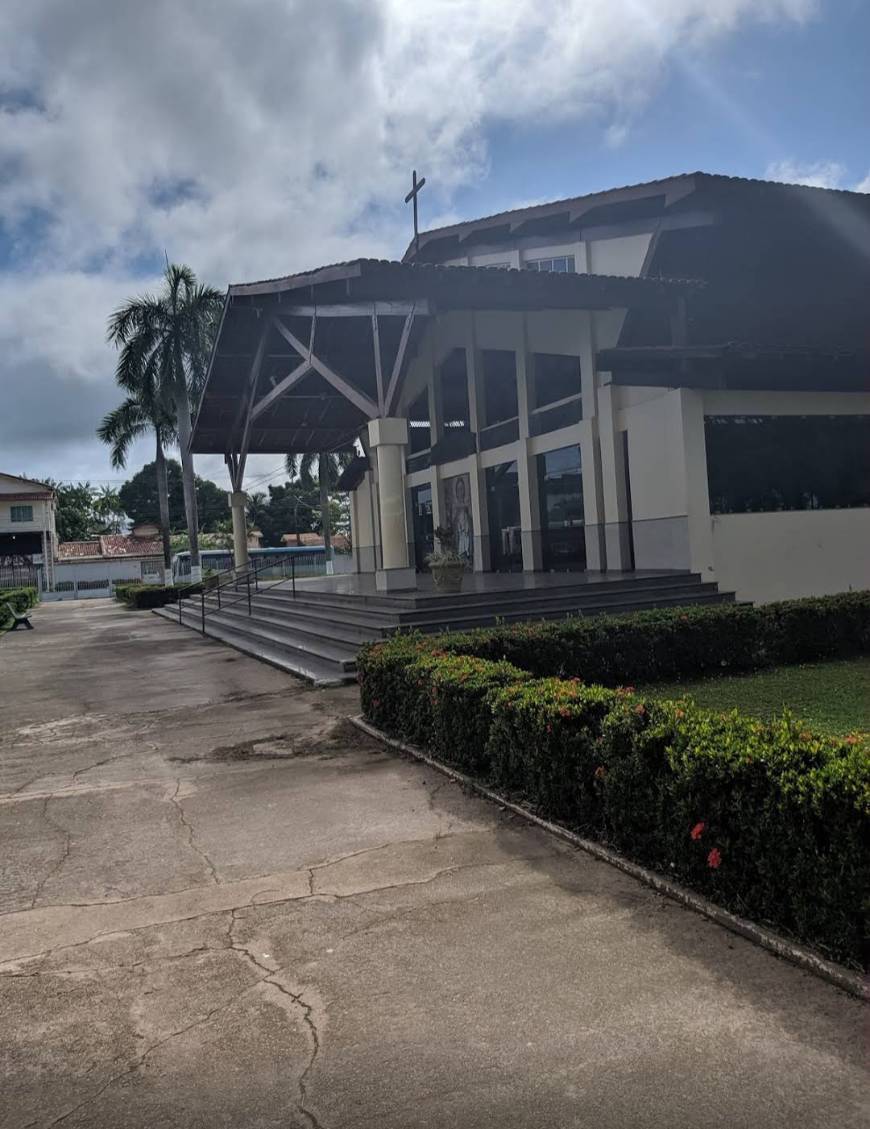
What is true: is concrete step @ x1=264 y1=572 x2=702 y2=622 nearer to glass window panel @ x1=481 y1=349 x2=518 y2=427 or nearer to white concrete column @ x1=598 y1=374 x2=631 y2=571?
white concrete column @ x1=598 y1=374 x2=631 y2=571

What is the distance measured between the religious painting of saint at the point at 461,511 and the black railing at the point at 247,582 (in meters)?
4.21

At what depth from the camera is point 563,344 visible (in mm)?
17312

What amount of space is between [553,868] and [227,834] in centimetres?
205

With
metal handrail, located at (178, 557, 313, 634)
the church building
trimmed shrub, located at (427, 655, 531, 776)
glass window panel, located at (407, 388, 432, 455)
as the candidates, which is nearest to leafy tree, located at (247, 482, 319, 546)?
metal handrail, located at (178, 557, 313, 634)

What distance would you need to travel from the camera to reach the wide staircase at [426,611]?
471 inches

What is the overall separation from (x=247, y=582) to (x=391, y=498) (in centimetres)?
622

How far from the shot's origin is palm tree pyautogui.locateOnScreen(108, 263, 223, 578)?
32.5 meters

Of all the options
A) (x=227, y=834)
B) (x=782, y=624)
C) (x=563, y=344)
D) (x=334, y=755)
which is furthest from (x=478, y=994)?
(x=563, y=344)

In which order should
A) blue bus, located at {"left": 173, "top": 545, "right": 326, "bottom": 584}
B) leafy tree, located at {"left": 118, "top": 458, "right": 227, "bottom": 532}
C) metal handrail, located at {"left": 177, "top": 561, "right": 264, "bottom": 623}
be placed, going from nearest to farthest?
metal handrail, located at {"left": 177, "top": 561, "right": 264, "bottom": 623} → blue bus, located at {"left": 173, "top": 545, "right": 326, "bottom": 584} → leafy tree, located at {"left": 118, "top": 458, "right": 227, "bottom": 532}

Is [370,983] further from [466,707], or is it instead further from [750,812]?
[466,707]

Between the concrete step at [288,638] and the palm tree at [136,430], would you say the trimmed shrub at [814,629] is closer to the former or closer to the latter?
the concrete step at [288,638]

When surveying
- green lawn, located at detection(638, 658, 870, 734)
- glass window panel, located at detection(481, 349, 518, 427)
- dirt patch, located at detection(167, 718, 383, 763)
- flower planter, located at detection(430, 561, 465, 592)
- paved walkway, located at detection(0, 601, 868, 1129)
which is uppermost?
glass window panel, located at detection(481, 349, 518, 427)

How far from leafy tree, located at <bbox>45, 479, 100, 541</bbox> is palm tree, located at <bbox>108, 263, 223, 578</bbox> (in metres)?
38.9

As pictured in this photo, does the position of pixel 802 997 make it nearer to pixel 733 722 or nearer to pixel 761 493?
pixel 733 722
